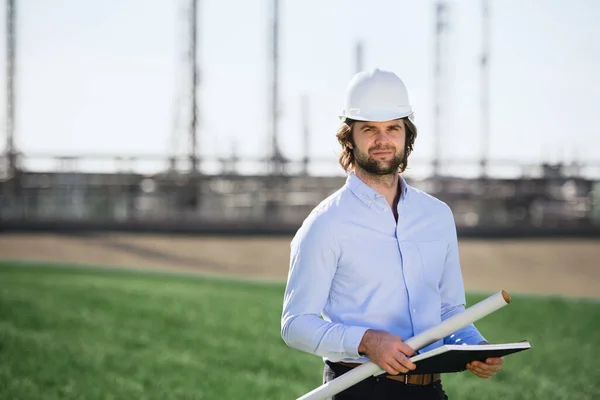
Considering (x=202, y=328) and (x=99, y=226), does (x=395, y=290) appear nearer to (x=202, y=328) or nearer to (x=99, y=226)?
(x=202, y=328)

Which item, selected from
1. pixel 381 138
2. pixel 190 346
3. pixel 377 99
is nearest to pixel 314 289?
pixel 381 138

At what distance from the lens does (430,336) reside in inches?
129

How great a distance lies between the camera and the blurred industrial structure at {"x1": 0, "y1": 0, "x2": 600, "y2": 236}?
27.9 metres

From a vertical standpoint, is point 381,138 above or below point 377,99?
below

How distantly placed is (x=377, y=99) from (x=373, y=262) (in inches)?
23.4

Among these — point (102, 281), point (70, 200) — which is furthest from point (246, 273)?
point (70, 200)

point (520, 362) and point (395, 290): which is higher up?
point (395, 290)

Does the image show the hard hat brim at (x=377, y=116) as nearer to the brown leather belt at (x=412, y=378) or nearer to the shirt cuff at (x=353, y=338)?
the shirt cuff at (x=353, y=338)

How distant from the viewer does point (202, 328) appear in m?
11.9

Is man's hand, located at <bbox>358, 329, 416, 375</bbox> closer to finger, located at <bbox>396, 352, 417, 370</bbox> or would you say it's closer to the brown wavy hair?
finger, located at <bbox>396, 352, 417, 370</bbox>

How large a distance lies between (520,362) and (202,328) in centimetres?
386

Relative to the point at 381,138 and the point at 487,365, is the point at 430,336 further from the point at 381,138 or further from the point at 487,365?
the point at 381,138

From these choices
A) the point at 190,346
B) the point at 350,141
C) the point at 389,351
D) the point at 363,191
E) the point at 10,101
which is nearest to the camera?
the point at 389,351

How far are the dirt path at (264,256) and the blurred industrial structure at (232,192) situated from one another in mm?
1228
